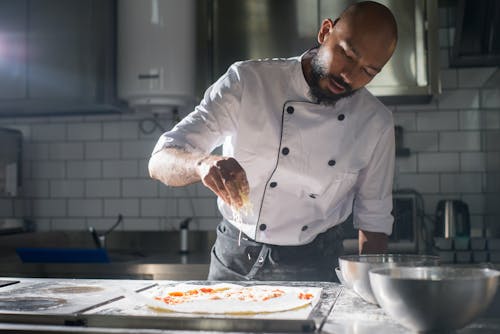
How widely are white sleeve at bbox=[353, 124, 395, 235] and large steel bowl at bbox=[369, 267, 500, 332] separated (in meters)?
1.07

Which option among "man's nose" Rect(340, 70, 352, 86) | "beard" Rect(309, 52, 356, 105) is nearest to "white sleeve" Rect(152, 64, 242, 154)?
"beard" Rect(309, 52, 356, 105)

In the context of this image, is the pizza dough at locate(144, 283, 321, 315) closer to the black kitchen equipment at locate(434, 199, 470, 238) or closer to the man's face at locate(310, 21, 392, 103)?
the man's face at locate(310, 21, 392, 103)

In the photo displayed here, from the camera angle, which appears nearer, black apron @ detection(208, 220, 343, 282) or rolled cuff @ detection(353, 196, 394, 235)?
black apron @ detection(208, 220, 343, 282)

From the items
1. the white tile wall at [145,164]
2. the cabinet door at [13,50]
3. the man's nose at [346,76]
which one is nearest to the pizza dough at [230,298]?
the man's nose at [346,76]

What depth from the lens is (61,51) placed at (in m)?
3.50

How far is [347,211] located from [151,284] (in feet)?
2.75

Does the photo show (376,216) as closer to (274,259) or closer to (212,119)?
(274,259)

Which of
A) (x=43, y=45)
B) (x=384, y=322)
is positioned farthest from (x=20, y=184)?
(x=384, y=322)

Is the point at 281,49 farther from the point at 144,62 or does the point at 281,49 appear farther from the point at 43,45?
the point at 43,45

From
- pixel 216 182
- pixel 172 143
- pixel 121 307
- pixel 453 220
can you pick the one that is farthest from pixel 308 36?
pixel 121 307

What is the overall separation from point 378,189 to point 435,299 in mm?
1174

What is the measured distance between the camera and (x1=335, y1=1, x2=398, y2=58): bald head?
183 centimetres

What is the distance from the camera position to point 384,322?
1179 mm

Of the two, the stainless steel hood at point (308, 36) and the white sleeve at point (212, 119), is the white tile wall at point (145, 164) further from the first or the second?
the white sleeve at point (212, 119)
